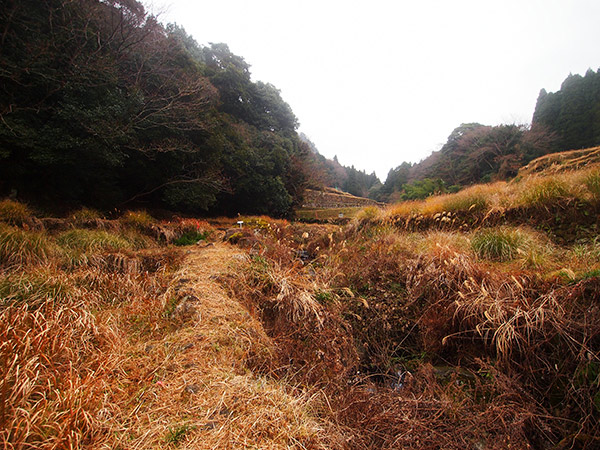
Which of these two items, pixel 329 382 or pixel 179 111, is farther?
pixel 179 111

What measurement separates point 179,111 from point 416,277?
34.6 feet

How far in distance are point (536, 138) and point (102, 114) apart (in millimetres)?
27339

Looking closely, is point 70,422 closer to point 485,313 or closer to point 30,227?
point 485,313

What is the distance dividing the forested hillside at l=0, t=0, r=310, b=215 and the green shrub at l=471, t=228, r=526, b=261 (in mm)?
9719

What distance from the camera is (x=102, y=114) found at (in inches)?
293

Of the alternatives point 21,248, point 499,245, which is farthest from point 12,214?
point 499,245

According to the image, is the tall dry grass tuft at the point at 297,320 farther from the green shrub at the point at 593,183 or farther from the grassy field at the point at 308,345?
the green shrub at the point at 593,183

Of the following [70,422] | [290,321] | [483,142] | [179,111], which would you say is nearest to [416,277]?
[290,321]

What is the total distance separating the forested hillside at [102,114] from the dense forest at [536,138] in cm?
1520

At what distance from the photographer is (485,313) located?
2.29 meters

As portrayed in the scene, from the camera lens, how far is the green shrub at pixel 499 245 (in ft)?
11.3

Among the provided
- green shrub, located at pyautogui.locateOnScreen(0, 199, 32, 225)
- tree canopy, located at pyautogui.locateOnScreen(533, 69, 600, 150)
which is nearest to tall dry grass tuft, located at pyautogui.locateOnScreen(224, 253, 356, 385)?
green shrub, located at pyautogui.locateOnScreen(0, 199, 32, 225)

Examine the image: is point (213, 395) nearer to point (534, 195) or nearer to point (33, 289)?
point (33, 289)

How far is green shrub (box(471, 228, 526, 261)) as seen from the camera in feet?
11.3
